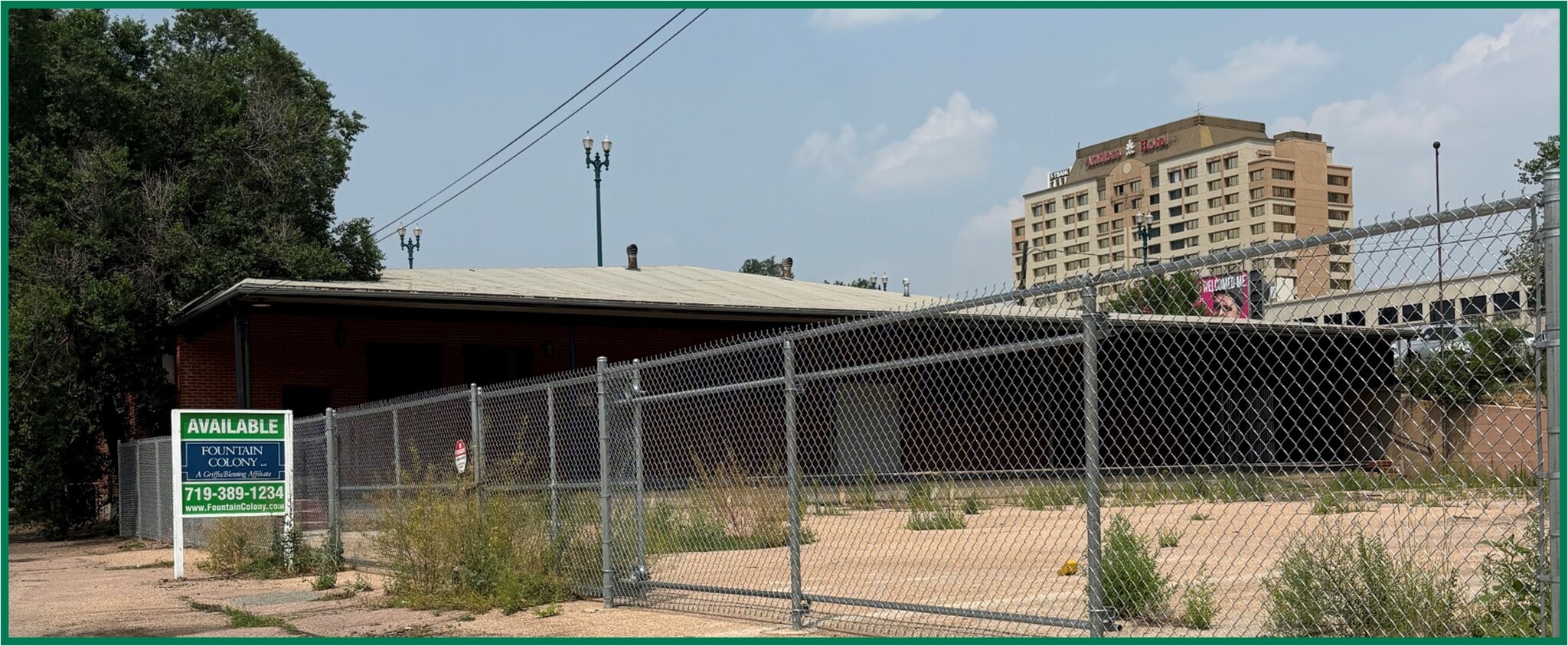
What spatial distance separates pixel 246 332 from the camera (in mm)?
23797

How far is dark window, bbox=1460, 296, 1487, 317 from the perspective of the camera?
197 inches

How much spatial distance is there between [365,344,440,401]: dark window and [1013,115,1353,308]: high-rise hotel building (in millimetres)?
107373

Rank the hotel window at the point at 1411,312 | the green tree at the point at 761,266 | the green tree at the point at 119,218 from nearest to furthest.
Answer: the hotel window at the point at 1411,312, the green tree at the point at 119,218, the green tree at the point at 761,266

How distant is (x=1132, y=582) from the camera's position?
7957 millimetres

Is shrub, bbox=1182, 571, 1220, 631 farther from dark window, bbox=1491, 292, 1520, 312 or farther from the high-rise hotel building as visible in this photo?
the high-rise hotel building

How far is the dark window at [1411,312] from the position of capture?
5.25 m

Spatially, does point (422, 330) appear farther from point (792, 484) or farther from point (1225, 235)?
point (1225, 235)

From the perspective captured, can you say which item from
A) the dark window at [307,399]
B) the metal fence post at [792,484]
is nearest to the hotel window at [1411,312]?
the metal fence post at [792,484]

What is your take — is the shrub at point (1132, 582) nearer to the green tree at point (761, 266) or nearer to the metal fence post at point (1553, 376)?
the metal fence post at point (1553, 376)

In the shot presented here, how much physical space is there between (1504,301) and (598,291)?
82.7ft

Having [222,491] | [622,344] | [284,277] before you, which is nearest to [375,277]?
[284,277]

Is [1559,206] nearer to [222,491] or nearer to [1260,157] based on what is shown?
[222,491]

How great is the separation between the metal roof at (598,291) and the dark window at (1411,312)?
63.2 ft

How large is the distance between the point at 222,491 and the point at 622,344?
49.8ft
